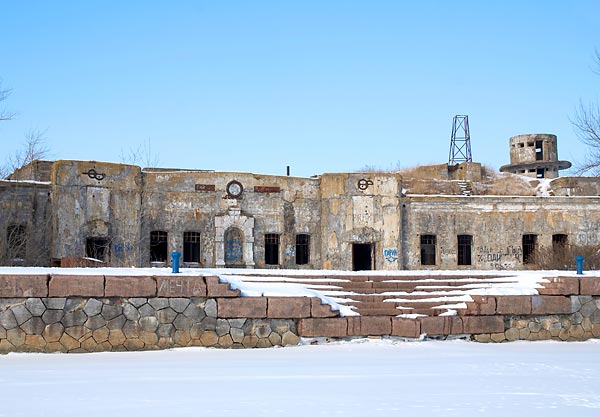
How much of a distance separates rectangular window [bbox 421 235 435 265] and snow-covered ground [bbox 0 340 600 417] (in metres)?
15.4

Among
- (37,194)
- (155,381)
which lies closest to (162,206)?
(37,194)

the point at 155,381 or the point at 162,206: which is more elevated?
the point at 162,206

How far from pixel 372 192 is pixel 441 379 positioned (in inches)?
733

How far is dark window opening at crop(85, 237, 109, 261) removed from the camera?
2626cm

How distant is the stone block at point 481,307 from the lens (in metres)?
15.2

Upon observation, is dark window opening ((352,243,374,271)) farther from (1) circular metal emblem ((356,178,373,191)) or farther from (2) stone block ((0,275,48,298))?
(2) stone block ((0,275,48,298))

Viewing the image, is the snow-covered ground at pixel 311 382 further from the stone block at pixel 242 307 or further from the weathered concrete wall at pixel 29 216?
the weathered concrete wall at pixel 29 216

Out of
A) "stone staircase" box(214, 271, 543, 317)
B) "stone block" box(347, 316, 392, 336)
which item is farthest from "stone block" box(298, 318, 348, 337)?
"stone staircase" box(214, 271, 543, 317)

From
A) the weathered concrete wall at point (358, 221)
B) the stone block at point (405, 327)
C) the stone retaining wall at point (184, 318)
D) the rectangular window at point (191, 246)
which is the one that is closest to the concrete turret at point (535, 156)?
the weathered concrete wall at point (358, 221)

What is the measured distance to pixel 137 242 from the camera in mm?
26719

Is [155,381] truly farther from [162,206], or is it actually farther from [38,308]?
[162,206]

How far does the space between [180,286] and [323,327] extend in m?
2.94

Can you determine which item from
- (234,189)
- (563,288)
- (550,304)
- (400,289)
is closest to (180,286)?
(400,289)

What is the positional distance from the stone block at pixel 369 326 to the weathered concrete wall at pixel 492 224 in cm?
1461
